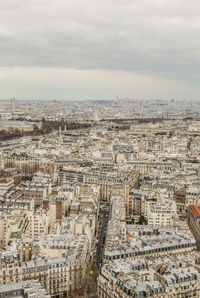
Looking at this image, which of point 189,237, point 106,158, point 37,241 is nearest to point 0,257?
point 37,241

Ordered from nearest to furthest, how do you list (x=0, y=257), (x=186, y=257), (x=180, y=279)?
(x=180, y=279) < (x=0, y=257) < (x=186, y=257)

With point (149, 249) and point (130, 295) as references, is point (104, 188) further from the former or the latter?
point (130, 295)

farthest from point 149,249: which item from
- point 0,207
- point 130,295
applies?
point 0,207

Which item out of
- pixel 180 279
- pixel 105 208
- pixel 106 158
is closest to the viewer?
pixel 180 279

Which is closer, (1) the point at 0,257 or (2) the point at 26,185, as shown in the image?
(1) the point at 0,257

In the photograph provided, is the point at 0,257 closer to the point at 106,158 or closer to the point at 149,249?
the point at 149,249

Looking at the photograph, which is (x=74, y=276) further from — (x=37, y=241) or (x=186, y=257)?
(x=186, y=257)

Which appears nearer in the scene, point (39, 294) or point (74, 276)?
point (39, 294)

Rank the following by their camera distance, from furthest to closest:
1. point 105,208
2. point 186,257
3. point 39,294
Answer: point 105,208, point 186,257, point 39,294

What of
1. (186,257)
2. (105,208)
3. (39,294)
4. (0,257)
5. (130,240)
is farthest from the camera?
(105,208)
